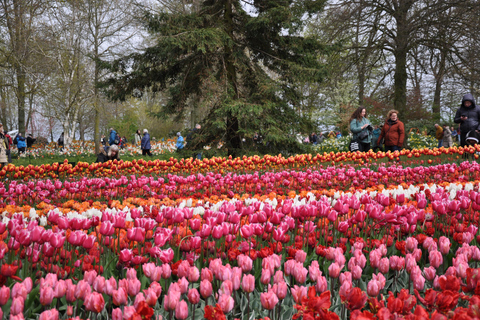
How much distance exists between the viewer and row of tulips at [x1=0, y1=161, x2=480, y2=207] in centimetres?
454

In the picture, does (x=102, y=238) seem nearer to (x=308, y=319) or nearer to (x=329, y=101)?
(x=308, y=319)

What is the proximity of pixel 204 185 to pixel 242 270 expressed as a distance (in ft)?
10.5

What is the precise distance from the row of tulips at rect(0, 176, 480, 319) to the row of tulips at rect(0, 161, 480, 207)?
1.72 m

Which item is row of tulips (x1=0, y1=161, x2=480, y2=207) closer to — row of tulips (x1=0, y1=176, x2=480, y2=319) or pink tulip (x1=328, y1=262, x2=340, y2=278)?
row of tulips (x1=0, y1=176, x2=480, y2=319)

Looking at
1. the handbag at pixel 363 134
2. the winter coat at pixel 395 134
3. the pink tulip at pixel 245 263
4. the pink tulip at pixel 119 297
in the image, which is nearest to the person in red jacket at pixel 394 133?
the winter coat at pixel 395 134

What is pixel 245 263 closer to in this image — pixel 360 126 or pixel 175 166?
pixel 175 166

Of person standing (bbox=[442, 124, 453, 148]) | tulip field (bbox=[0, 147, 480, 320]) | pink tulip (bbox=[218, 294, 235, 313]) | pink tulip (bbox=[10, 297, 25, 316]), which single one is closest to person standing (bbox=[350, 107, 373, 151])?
tulip field (bbox=[0, 147, 480, 320])

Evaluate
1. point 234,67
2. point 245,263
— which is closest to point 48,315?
point 245,263

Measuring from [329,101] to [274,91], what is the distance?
22.4 m

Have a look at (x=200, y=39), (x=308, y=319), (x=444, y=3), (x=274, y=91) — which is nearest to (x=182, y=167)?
(x=200, y=39)

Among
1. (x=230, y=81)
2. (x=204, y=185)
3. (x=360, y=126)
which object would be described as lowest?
(x=204, y=185)

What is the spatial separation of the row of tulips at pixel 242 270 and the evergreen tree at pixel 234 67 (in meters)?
7.13

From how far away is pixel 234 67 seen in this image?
1127cm

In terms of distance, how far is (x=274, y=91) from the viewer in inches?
410
